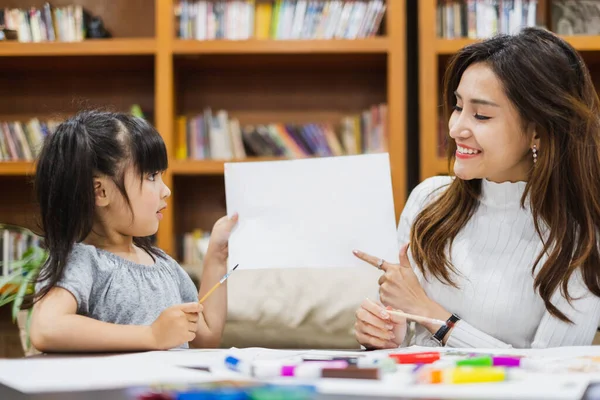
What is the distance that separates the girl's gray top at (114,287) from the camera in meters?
1.17

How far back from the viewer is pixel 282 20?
117 inches

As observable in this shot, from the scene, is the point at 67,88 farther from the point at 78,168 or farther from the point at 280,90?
the point at 78,168

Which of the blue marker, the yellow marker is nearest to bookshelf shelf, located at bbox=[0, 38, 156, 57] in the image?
the blue marker

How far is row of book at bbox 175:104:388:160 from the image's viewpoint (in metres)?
3.05

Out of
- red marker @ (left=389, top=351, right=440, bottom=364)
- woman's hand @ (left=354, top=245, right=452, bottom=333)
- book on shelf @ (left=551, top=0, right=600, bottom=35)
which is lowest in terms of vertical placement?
woman's hand @ (left=354, top=245, right=452, bottom=333)

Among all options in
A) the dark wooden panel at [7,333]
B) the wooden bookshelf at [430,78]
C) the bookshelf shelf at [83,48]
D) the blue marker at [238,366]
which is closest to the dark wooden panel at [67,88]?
the bookshelf shelf at [83,48]

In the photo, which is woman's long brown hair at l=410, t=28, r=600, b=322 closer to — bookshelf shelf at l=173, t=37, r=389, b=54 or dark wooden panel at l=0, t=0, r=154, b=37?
bookshelf shelf at l=173, t=37, r=389, b=54

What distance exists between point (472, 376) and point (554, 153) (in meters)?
0.81

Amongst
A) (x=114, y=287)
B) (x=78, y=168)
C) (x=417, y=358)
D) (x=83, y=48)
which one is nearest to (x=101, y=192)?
(x=78, y=168)

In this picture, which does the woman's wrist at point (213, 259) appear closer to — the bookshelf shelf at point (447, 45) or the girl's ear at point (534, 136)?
the girl's ear at point (534, 136)

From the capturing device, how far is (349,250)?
130cm

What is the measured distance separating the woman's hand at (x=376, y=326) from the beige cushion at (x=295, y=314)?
81 centimetres

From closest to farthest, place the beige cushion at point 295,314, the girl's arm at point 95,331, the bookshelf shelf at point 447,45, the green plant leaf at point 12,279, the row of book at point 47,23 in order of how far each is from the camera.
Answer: the girl's arm at point 95,331 → the beige cushion at point 295,314 → the green plant leaf at point 12,279 → the bookshelf shelf at point 447,45 → the row of book at point 47,23

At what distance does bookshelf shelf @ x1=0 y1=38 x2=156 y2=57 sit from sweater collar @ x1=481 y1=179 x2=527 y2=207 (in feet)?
5.81
